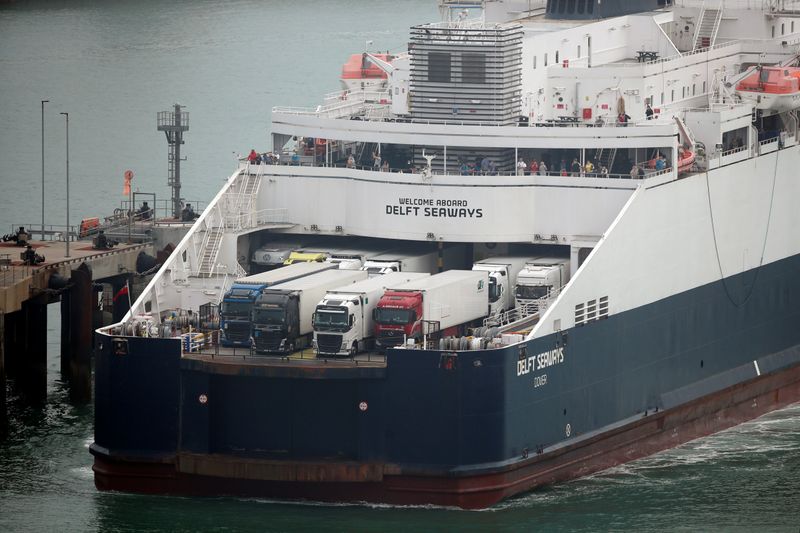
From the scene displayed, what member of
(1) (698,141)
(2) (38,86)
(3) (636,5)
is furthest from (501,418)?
(2) (38,86)

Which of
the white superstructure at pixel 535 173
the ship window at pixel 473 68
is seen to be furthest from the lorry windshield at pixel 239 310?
the ship window at pixel 473 68

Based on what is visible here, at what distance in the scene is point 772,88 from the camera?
46.2 m

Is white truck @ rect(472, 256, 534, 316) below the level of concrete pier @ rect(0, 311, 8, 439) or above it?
above

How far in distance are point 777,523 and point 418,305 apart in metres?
7.70

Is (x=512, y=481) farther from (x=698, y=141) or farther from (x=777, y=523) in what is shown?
(x=698, y=141)

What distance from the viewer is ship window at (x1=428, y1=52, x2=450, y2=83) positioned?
4259cm

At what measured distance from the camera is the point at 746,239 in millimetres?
44406

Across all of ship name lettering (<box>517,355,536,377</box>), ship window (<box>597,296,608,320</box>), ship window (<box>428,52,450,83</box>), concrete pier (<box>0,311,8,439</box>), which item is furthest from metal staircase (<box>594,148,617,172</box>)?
concrete pier (<box>0,311,8,439</box>)

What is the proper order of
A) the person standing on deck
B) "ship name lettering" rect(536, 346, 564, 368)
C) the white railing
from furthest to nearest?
the white railing, the person standing on deck, "ship name lettering" rect(536, 346, 564, 368)

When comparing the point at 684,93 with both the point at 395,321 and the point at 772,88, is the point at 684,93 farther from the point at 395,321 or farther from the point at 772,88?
the point at 395,321

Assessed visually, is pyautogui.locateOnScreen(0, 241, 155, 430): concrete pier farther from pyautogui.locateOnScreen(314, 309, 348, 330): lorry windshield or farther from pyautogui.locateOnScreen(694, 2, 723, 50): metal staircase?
pyautogui.locateOnScreen(694, 2, 723, 50): metal staircase

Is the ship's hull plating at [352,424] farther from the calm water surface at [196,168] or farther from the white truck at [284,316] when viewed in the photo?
the white truck at [284,316]

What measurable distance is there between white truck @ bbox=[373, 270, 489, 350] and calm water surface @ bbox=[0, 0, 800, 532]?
3341mm

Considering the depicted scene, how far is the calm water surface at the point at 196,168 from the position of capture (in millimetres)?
35500
